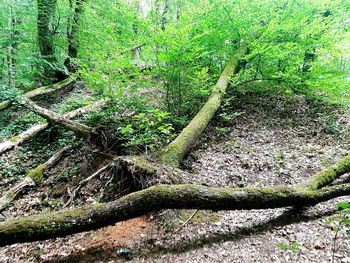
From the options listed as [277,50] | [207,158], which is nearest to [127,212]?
[207,158]

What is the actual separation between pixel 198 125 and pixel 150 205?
3611mm

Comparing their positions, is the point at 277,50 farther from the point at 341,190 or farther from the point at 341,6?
the point at 341,190

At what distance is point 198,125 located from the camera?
6.65 metres

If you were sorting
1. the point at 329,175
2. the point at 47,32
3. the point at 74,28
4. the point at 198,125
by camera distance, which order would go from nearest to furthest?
the point at 329,175, the point at 198,125, the point at 47,32, the point at 74,28

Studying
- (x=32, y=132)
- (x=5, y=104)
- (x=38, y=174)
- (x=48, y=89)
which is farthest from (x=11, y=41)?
(x=38, y=174)

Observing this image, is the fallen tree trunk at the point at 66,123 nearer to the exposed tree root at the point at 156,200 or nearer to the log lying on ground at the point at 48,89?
the log lying on ground at the point at 48,89

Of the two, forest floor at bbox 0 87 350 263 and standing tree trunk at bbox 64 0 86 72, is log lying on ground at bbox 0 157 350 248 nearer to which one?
forest floor at bbox 0 87 350 263

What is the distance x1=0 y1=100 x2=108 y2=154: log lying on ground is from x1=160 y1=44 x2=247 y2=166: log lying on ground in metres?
2.47

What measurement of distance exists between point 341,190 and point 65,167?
6.11 metres

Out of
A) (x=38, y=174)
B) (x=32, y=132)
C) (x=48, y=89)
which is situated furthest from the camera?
(x=48, y=89)

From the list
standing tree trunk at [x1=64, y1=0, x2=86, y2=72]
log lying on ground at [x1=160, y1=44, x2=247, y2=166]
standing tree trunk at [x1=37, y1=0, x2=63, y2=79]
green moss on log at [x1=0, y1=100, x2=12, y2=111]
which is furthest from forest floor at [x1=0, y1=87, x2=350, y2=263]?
standing tree trunk at [x1=64, y1=0, x2=86, y2=72]

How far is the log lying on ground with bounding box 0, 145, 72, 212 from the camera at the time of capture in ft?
16.5

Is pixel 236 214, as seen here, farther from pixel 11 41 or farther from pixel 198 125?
pixel 11 41

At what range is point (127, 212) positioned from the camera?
333cm
